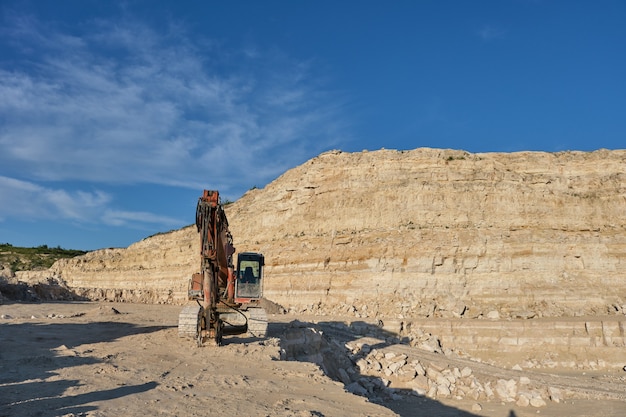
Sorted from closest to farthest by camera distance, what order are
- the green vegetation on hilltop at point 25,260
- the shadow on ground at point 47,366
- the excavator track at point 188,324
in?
the shadow on ground at point 47,366 < the excavator track at point 188,324 < the green vegetation on hilltop at point 25,260

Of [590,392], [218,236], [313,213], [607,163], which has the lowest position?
[590,392]

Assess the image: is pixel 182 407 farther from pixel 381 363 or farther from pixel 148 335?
pixel 381 363

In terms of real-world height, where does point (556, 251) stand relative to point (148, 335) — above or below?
above

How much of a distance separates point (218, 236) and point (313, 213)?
2356cm

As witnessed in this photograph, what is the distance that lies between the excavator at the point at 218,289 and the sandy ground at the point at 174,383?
0.51 metres

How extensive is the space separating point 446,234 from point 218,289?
19.7 m

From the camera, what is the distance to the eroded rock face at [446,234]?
27.7 meters

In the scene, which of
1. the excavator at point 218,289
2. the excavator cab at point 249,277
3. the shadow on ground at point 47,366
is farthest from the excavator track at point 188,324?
the shadow on ground at point 47,366

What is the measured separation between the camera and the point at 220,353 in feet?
41.0

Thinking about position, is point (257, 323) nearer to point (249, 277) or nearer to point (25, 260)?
point (249, 277)

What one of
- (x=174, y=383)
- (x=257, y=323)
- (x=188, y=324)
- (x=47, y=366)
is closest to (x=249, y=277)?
(x=257, y=323)

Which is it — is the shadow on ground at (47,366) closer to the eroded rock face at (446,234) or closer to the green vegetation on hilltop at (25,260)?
the eroded rock face at (446,234)

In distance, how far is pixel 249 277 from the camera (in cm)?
1493

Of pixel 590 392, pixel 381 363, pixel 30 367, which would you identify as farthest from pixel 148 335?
pixel 590 392
